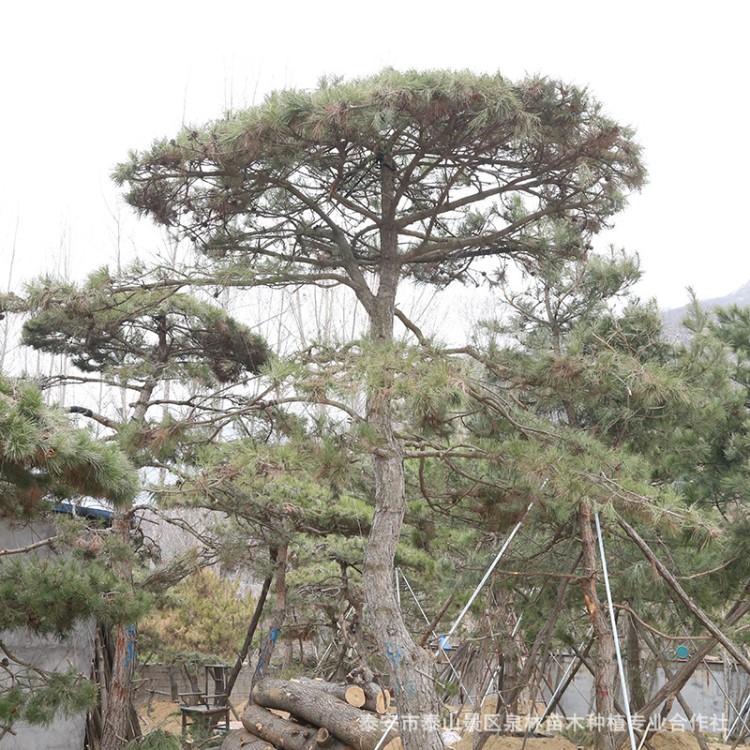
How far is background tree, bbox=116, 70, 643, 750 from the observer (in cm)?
517

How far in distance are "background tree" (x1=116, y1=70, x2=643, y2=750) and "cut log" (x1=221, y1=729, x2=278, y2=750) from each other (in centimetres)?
371

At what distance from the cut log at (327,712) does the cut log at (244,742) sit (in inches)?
13.7

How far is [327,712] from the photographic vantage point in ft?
26.1

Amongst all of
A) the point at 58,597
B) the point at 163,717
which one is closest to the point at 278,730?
the point at 58,597

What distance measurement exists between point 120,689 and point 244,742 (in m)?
1.55

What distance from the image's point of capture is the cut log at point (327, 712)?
25.0 ft

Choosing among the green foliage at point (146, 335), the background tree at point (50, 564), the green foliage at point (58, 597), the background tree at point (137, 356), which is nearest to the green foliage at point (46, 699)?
the background tree at point (50, 564)

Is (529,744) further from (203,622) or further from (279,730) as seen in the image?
(203,622)

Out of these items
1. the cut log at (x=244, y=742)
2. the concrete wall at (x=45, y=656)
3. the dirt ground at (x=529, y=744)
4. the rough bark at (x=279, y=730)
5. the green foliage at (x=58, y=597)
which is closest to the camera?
the green foliage at (x=58, y=597)

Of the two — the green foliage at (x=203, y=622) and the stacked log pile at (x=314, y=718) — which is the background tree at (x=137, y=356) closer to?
the stacked log pile at (x=314, y=718)

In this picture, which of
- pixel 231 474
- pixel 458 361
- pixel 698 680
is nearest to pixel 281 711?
pixel 231 474

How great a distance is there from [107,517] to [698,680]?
9702mm

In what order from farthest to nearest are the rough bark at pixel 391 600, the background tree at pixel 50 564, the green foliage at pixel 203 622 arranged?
the green foliage at pixel 203 622, the rough bark at pixel 391 600, the background tree at pixel 50 564

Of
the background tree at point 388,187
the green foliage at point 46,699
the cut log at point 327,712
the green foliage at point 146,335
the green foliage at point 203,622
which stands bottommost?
the green foliage at point 203,622
